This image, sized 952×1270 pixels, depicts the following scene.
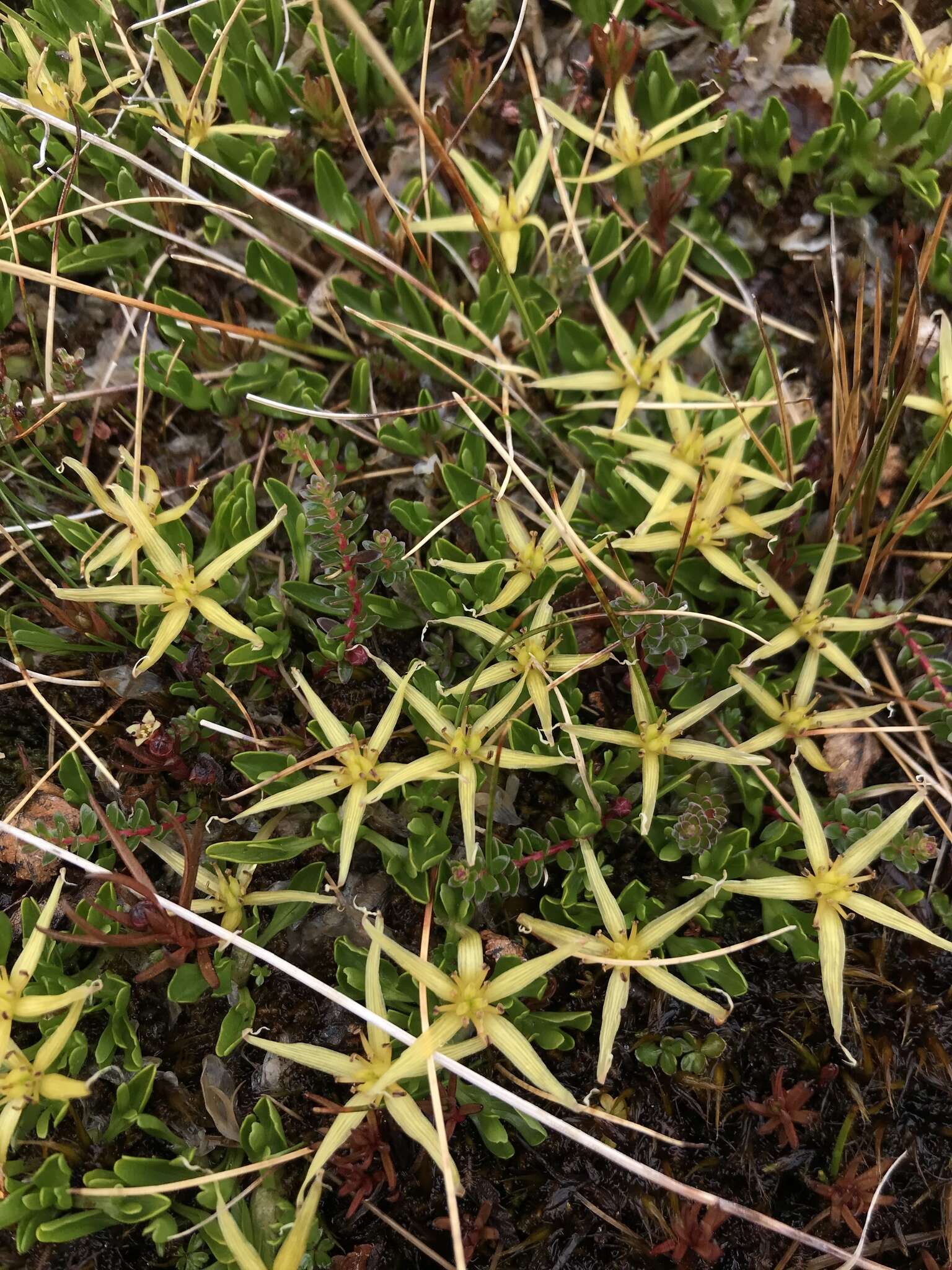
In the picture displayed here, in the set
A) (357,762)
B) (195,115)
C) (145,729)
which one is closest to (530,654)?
(357,762)

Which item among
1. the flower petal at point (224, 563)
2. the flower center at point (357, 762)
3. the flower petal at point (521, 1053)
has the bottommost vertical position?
the flower petal at point (521, 1053)

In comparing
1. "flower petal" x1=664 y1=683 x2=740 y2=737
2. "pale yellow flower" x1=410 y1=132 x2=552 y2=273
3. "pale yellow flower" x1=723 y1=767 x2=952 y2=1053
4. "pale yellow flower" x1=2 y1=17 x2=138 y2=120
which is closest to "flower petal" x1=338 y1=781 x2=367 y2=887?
"flower petal" x1=664 y1=683 x2=740 y2=737

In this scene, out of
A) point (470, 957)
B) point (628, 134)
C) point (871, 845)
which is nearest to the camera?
point (470, 957)

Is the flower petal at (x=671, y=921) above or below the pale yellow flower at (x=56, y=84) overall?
below

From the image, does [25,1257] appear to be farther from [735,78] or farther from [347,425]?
[735,78]

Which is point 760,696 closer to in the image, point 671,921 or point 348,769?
point 671,921

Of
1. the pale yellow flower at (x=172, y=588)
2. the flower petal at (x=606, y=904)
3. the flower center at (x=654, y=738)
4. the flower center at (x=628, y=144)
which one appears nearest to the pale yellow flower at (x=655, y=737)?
the flower center at (x=654, y=738)

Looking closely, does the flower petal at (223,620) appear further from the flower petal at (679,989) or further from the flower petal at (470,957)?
the flower petal at (679,989)

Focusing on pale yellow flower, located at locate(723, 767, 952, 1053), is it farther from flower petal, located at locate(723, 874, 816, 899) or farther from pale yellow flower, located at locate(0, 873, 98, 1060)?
pale yellow flower, located at locate(0, 873, 98, 1060)
